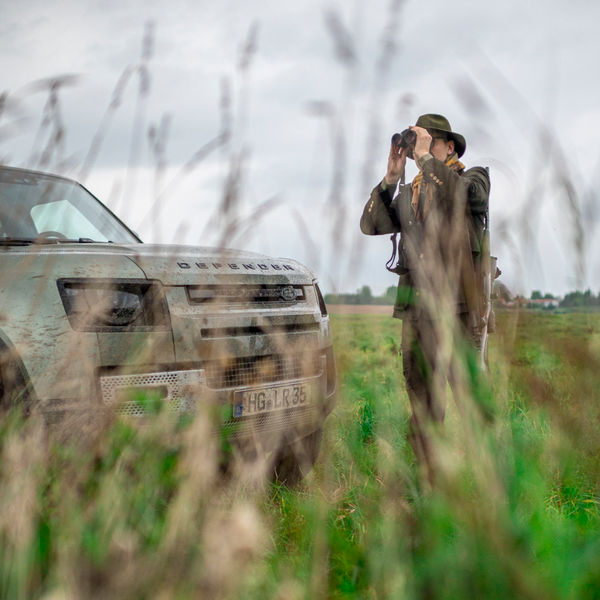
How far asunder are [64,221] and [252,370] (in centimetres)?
156

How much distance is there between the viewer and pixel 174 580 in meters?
1.15

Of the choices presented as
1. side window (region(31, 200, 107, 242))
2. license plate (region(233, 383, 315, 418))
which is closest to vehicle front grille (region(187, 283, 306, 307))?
license plate (region(233, 383, 315, 418))

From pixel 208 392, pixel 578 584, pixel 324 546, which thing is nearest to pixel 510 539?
pixel 578 584

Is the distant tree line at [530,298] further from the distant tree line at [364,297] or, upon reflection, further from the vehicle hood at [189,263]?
the vehicle hood at [189,263]

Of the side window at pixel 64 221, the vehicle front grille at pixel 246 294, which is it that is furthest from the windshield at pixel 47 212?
the vehicle front grille at pixel 246 294

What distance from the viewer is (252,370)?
2.71m

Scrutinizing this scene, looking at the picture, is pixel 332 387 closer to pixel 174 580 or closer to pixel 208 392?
pixel 208 392

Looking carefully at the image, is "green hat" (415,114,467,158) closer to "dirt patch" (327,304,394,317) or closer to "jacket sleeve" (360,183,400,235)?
"jacket sleeve" (360,183,400,235)

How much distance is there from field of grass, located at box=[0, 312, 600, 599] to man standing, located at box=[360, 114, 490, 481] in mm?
134

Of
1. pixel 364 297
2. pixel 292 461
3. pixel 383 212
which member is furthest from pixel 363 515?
pixel 383 212

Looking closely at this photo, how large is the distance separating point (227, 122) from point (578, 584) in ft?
4.66

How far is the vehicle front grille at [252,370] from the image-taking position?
8.43 feet

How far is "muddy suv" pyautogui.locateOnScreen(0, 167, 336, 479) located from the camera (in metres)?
2.24

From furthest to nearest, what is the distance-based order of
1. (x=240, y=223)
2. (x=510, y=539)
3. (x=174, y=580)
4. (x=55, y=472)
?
(x=240, y=223)
(x=55, y=472)
(x=174, y=580)
(x=510, y=539)
